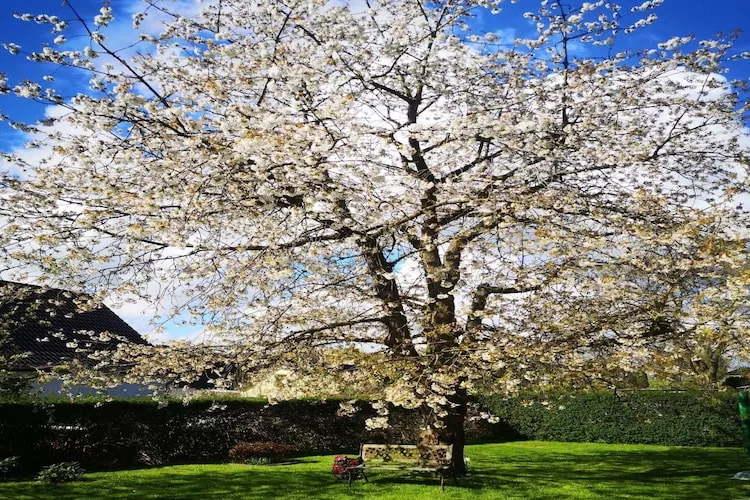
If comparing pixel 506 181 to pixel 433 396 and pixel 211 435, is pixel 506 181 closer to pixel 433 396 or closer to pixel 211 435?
pixel 433 396

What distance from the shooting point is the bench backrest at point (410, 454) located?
1060 centimetres

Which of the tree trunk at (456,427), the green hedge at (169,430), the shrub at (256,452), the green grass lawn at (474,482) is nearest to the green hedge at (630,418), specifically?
the green hedge at (169,430)

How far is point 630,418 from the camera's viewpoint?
1867 centimetres

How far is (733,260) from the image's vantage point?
7445mm

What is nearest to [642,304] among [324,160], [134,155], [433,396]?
[433,396]

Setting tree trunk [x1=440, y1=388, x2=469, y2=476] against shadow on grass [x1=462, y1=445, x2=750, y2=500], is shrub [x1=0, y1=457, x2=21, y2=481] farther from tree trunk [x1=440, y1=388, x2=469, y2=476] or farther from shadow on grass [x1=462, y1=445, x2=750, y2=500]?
shadow on grass [x1=462, y1=445, x2=750, y2=500]

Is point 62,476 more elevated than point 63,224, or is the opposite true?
point 63,224

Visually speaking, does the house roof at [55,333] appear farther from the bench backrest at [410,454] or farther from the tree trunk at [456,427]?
the tree trunk at [456,427]

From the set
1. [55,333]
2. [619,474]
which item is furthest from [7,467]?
[619,474]

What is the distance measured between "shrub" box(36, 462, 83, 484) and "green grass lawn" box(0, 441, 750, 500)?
0.28 metres

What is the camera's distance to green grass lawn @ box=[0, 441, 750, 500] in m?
10.0

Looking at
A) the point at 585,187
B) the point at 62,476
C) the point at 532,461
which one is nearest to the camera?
the point at 585,187

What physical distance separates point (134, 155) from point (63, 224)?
2193mm

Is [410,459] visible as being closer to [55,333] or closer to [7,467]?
[7,467]
